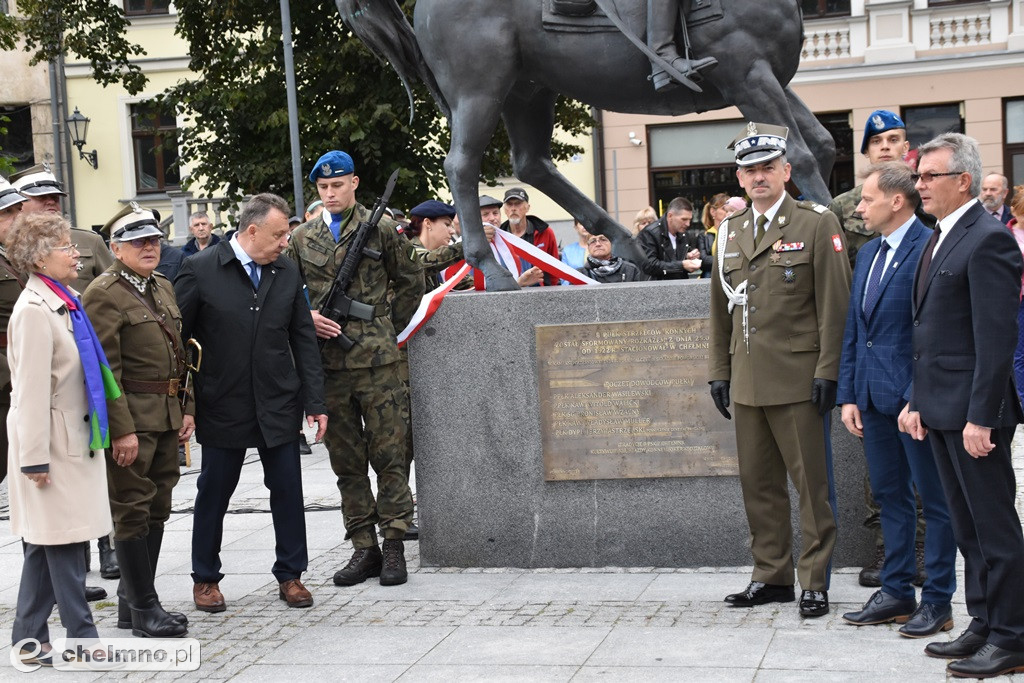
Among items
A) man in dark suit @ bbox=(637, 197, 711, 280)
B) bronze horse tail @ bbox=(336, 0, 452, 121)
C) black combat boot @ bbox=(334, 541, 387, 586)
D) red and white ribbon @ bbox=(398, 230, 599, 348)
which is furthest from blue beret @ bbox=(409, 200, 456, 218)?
black combat boot @ bbox=(334, 541, 387, 586)

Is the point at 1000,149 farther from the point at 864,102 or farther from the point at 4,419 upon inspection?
the point at 4,419

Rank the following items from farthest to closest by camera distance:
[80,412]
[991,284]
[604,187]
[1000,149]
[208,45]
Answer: [604,187] < [1000,149] < [208,45] < [80,412] < [991,284]

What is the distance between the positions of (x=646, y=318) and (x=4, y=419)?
135 inches

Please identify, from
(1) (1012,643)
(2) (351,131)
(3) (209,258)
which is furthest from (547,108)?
(2) (351,131)

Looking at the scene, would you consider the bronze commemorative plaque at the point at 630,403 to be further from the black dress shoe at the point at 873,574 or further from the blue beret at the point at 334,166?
the blue beret at the point at 334,166

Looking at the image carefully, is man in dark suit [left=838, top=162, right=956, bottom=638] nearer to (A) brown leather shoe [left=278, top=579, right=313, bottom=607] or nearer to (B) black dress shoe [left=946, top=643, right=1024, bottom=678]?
(B) black dress shoe [left=946, top=643, right=1024, bottom=678]

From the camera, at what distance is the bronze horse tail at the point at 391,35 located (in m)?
7.36

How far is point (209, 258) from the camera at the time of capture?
Answer: 669 centimetres

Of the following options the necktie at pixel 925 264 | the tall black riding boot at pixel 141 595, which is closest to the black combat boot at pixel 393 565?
the tall black riding boot at pixel 141 595

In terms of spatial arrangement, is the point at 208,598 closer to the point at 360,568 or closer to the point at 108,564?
the point at 360,568

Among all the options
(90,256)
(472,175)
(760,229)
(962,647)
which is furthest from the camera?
(90,256)

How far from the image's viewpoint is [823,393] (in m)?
5.80

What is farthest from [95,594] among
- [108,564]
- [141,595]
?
[141,595]

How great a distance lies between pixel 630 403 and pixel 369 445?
1.43m
